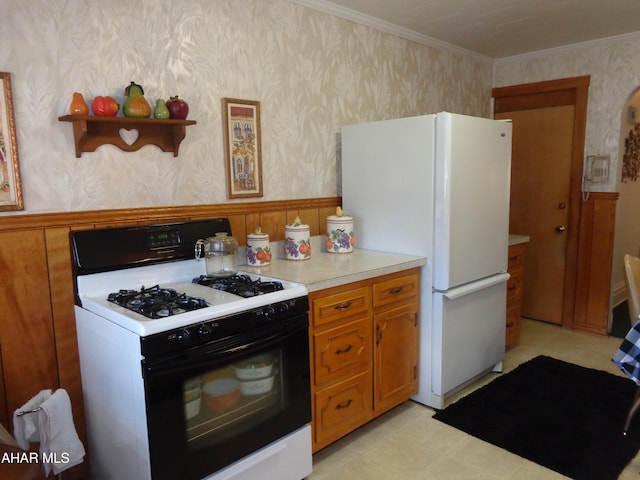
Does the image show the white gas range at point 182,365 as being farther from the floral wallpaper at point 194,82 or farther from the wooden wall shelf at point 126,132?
the wooden wall shelf at point 126,132

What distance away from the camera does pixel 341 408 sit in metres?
2.24

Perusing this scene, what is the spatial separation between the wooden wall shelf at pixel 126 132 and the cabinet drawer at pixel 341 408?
4.45 feet

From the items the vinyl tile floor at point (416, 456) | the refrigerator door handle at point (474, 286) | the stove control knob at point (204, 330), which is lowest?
the vinyl tile floor at point (416, 456)

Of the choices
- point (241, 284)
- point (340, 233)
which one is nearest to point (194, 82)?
point (241, 284)

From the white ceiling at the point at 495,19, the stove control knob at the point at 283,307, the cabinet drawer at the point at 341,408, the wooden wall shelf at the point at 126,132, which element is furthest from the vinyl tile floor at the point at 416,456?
the white ceiling at the point at 495,19

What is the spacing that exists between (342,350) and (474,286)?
3.14 ft

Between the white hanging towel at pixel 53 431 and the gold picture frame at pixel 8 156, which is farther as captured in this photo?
the gold picture frame at pixel 8 156

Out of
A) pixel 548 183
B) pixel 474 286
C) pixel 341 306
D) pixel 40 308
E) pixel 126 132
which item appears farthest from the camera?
pixel 548 183

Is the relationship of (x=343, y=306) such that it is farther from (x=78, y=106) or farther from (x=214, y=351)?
(x=78, y=106)

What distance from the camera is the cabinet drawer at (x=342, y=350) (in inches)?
83.0

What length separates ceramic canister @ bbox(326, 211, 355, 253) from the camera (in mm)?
2730

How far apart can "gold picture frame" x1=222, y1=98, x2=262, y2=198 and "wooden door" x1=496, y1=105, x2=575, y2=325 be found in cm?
273

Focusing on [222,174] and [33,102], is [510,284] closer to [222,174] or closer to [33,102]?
[222,174]

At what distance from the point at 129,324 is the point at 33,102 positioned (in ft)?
3.23
